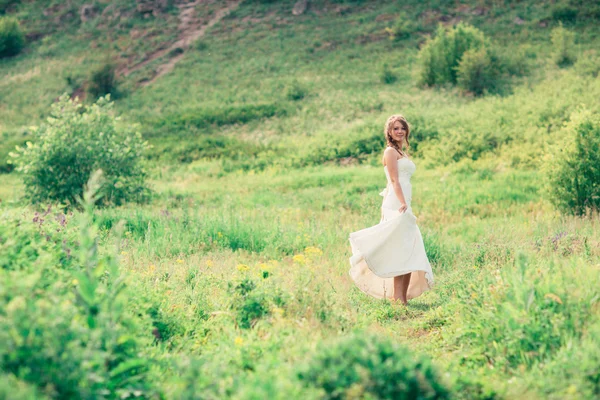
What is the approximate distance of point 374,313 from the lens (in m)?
6.05

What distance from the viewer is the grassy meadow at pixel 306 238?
135 inches

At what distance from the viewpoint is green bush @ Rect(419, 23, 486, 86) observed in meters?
31.9

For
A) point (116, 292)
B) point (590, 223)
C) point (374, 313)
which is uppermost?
point (116, 292)

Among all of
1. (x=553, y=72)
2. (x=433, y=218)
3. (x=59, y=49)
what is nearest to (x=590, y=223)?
(x=433, y=218)

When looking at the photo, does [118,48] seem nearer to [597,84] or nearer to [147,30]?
[147,30]

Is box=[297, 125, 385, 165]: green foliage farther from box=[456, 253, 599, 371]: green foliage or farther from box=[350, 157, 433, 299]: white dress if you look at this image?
box=[456, 253, 599, 371]: green foliage

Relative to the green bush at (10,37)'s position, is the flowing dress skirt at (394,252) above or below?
above

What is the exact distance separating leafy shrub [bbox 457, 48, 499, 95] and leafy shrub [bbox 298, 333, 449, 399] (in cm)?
2856

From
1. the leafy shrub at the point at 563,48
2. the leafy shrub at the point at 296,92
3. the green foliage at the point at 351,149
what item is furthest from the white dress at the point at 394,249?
the leafy shrub at the point at 563,48

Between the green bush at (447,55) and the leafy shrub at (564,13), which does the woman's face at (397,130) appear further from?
the leafy shrub at (564,13)

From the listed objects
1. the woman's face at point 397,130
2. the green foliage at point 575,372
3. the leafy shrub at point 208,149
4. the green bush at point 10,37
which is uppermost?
the woman's face at point 397,130

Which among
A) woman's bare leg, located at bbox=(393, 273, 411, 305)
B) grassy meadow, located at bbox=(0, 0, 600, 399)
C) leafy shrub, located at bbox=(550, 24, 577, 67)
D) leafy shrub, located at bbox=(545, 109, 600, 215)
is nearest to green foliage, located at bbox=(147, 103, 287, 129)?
grassy meadow, located at bbox=(0, 0, 600, 399)

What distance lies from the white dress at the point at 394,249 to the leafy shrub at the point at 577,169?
6767 mm

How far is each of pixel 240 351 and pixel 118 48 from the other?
50208 mm
